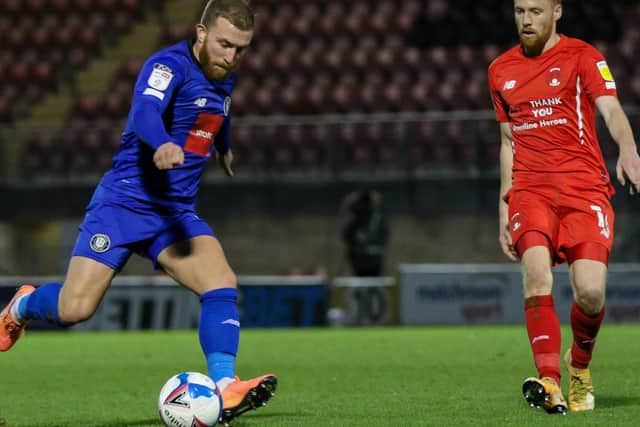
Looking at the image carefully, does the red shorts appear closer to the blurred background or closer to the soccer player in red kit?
the soccer player in red kit

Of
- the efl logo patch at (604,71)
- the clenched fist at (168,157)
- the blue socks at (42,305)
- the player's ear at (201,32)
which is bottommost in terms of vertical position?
the blue socks at (42,305)

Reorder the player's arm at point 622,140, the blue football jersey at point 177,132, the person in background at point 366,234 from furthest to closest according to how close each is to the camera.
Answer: the person in background at point 366,234 → the blue football jersey at point 177,132 → the player's arm at point 622,140

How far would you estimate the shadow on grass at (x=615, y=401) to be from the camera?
618cm

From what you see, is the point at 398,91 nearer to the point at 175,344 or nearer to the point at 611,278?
the point at 611,278

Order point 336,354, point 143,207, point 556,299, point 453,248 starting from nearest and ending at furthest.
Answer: point 143,207, point 336,354, point 556,299, point 453,248

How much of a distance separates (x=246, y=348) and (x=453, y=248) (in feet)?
21.7

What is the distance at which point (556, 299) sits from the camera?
15.1 meters

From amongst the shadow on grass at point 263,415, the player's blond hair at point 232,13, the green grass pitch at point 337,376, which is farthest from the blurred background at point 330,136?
the player's blond hair at point 232,13

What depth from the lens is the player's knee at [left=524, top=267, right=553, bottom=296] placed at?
→ 5.86m

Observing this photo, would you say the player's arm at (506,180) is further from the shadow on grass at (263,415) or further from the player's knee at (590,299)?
the shadow on grass at (263,415)

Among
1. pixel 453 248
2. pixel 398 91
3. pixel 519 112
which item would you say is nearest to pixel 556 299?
pixel 453 248

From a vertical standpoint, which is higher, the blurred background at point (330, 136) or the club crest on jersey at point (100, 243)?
the club crest on jersey at point (100, 243)

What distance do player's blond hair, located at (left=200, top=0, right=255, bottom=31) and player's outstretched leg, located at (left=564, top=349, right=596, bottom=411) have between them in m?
2.31

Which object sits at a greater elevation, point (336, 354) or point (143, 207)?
point (143, 207)
